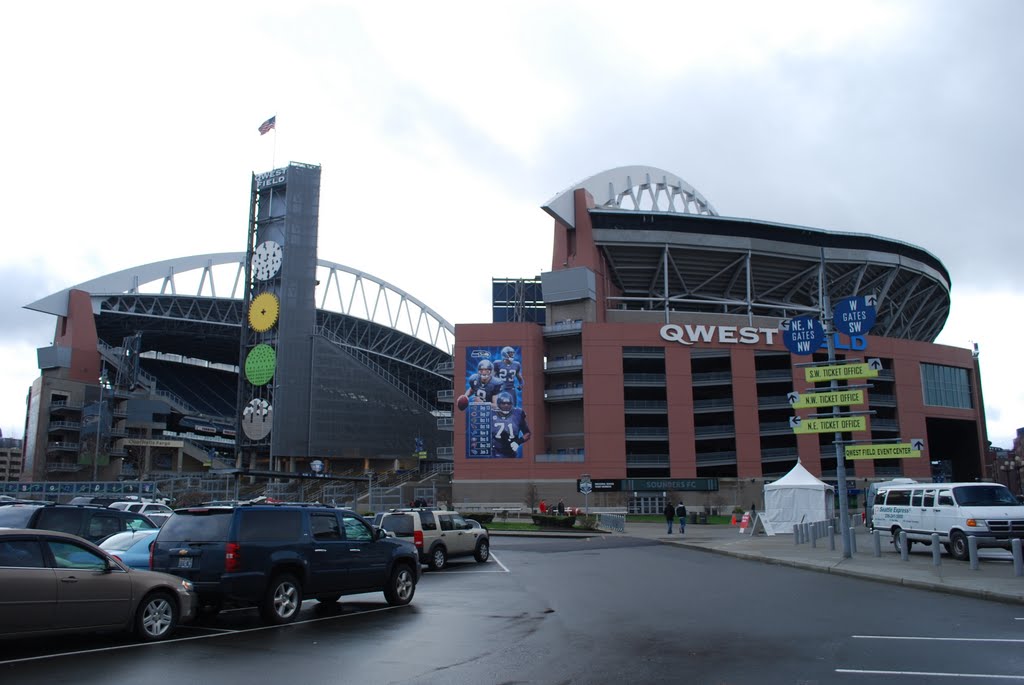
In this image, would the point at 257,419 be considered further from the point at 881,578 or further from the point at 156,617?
the point at 156,617

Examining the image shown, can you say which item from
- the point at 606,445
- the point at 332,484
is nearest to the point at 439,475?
the point at 332,484

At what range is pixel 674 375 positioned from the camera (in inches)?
2936

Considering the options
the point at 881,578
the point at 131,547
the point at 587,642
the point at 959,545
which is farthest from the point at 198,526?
the point at 959,545

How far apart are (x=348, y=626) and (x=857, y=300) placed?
56.6 ft

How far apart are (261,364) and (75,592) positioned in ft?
260

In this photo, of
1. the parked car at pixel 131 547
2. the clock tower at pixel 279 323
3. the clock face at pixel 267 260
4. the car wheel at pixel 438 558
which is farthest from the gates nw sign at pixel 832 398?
the clock face at pixel 267 260

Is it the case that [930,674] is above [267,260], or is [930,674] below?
below

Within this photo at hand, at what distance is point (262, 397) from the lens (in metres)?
86.9

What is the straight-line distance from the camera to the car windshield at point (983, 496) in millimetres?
22609

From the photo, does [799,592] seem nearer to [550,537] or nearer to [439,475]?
[550,537]

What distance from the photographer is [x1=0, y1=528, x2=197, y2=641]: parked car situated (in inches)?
377

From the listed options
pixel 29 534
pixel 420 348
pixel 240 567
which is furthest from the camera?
pixel 420 348

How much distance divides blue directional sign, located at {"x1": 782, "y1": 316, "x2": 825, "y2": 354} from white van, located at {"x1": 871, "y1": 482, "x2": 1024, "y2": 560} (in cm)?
534

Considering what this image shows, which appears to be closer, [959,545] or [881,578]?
[881,578]
